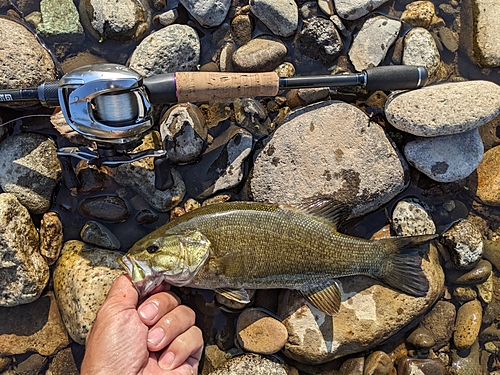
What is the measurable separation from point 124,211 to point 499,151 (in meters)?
4.76

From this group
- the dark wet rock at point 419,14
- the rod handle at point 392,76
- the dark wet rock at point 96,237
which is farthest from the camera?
the dark wet rock at point 419,14

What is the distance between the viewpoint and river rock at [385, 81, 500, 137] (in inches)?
178

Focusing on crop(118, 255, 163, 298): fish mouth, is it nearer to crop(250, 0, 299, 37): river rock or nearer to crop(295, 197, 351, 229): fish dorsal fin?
crop(295, 197, 351, 229): fish dorsal fin

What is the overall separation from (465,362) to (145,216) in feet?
14.7

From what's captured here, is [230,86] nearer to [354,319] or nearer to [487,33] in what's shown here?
[354,319]

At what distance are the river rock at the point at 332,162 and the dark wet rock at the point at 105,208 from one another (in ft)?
5.37

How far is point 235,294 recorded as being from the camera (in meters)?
4.56

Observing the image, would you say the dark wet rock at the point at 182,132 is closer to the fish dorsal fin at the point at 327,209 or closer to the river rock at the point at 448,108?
the fish dorsal fin at the point at 327,209

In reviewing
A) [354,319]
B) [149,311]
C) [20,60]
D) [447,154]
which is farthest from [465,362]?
[20,60]

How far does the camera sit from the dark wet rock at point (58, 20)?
16.6 ft

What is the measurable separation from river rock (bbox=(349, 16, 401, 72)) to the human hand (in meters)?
3.68

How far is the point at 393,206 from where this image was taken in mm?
5051

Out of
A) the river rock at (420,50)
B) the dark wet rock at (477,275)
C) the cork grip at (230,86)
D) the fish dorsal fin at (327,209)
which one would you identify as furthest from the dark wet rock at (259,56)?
the dark wet rock at (477,275)

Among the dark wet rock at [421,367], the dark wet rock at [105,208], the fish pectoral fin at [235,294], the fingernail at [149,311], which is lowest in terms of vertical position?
the dark wet rock at [421,367]
